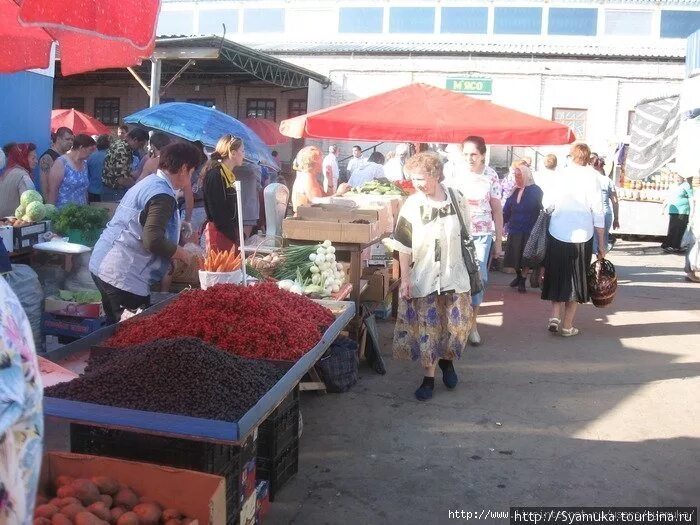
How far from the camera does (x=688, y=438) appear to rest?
5055 millimetres

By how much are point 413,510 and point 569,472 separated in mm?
1080

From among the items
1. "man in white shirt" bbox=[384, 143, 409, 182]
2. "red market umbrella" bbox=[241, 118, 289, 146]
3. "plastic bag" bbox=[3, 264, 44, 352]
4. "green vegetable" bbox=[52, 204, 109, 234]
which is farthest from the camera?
"red market umbrella" bbox=[241, 118, 289, 146]

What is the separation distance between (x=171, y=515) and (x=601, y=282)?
5.87 metres

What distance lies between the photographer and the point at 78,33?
292cm

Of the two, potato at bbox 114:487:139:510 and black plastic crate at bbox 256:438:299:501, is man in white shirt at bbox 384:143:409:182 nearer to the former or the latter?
black plastic crate at bbox 256:438:299:501

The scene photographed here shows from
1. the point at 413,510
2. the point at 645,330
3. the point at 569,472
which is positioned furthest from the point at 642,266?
the point at 413,510

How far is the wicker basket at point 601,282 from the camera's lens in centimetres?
762

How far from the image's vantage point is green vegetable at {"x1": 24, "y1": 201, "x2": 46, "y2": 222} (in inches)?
257

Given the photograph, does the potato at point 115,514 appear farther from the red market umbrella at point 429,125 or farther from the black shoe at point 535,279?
the black shoe at point 535,279

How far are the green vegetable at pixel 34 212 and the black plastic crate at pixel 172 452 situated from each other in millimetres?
3843

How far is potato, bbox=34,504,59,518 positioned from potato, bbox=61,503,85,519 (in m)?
0.03

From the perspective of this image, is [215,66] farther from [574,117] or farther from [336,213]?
[336,213]

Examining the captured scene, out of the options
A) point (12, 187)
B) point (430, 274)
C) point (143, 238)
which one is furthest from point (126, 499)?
point (12, 187)

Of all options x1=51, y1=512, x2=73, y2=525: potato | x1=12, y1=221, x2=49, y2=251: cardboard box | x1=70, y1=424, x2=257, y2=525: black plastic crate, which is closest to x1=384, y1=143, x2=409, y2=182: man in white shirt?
x1=12, y1=221, x2=49, y2=251: cardboard box
